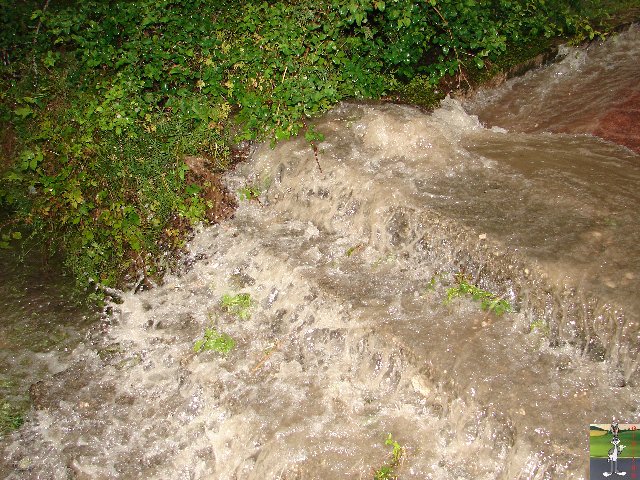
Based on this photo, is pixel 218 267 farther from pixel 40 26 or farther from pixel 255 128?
pixel 40 26

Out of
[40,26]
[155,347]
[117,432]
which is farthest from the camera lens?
[40,26]

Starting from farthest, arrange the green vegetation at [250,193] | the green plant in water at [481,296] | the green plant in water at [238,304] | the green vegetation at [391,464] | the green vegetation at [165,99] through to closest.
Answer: the green vegetation at [250,193]
the green vegetation at [165,99]
the green plant in water at [238,304]
the green plant in water at [481,296]
the green vegetation at [391,464]

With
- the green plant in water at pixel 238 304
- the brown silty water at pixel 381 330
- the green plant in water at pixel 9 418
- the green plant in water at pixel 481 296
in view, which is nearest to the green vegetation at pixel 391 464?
the brown silty water at pixel 381 330

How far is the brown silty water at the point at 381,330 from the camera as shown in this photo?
12.9 feet

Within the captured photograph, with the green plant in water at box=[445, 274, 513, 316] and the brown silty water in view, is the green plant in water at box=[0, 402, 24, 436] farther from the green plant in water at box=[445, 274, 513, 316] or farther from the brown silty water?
the green plant in water at box=[445, 274, 513, 316]

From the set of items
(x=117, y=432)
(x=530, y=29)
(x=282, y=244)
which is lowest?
(x=117, y=432)

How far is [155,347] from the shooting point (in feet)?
17.1

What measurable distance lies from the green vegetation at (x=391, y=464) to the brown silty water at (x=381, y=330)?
44 mm

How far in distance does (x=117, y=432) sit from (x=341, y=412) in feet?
6.02

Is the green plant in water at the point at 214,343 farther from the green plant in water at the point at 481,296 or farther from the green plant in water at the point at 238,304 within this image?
the green plant in water at the point at 481,296

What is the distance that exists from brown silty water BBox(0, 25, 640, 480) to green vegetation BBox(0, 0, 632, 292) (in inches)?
17.6

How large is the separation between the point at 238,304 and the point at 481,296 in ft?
7.05

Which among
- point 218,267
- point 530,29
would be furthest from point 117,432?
point 530,29

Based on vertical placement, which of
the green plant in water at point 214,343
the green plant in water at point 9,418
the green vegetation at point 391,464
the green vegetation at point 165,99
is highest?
the green vegetation at point 165,99
